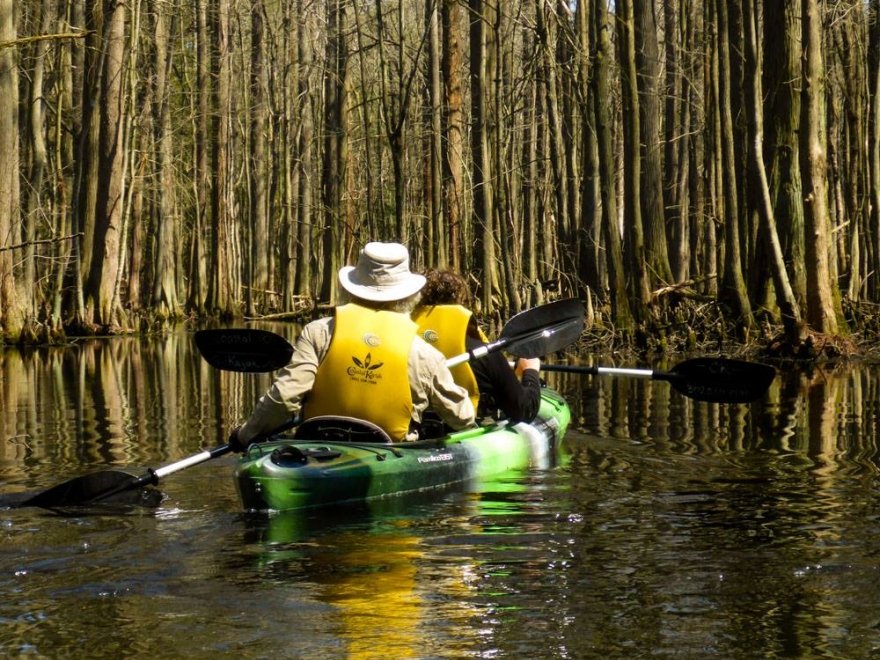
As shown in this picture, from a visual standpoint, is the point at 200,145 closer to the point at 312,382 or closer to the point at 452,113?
the point at 452,113

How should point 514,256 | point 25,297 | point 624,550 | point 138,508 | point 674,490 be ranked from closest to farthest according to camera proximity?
point 624,550
point 138,508
point 674,490
point 25,297
point 514,256

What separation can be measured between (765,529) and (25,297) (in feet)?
50.9

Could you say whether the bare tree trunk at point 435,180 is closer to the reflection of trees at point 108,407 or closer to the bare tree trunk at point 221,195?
the reflection of trees at point 108,407

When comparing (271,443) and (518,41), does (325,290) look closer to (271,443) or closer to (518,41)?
(518,41)

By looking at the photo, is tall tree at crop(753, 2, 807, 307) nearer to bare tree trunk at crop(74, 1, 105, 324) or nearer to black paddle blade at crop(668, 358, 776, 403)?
black paddle blade at crop(668, 358, 776, 403)

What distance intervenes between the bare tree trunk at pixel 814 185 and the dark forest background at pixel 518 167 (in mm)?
24

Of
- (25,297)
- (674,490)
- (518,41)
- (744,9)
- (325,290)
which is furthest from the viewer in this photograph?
(518,41)

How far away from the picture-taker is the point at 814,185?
14.6m

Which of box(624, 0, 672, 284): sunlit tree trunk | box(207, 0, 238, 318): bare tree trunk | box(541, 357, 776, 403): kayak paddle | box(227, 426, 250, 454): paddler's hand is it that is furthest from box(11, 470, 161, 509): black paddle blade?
box(207, 0, 238, 318): bare tree trunk

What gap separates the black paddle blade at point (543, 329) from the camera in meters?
8.94

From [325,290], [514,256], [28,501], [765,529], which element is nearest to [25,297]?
[514,256]

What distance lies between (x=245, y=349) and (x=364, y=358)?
177 cm

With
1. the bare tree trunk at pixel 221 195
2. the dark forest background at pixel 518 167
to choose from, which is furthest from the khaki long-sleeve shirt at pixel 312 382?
the bare tree trunk at pixel 221 195

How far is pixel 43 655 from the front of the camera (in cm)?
428
